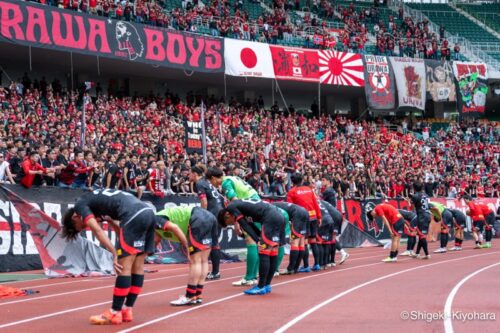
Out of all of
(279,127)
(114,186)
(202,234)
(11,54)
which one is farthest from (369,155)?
(202,234)

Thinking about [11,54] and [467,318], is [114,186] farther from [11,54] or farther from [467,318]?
[11,54]

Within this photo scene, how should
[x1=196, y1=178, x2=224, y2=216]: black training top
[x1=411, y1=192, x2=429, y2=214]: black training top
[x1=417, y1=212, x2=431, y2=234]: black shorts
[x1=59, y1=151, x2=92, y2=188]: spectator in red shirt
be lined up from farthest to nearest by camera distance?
[x1=411, y1=192, x2=429, y2=214]: black training top, [x1=417, y1=212, x2=431, y2=234]: black shorts, [x1=59, y1=151, x2=92, y2=188]: spectator in red shirt, [x1=196, y1=178, x2=224, y2=216]: black training top

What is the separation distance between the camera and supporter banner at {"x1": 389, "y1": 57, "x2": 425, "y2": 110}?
1746 inches

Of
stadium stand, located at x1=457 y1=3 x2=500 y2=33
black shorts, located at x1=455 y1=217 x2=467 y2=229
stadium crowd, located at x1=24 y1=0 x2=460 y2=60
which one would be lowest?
black shorts, located at x1=455 y1=217 x2=467 y2=229

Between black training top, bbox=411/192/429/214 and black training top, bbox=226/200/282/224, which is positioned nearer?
black training top, bbox=226/200/282/224

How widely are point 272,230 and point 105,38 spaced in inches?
858

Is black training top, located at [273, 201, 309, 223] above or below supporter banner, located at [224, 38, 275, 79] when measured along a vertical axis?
below

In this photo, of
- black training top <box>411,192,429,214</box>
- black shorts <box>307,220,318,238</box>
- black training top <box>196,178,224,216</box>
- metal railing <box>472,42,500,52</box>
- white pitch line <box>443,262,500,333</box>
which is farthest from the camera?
metal railing <box>472,42,500,52</box>

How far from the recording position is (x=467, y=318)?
9.20 metres

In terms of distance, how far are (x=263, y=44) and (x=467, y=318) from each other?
31118 millimetres

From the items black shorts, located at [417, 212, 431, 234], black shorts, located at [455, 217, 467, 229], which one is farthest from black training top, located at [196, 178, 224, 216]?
black shorts, located at [455, 217, 467, 229]

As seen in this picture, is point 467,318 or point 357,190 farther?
point 357,190

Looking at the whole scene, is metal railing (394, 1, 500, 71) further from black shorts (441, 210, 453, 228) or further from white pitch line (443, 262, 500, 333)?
white pitch line (443, 262, 500, 333)

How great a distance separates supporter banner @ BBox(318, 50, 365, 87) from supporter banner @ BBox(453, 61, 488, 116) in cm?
768
